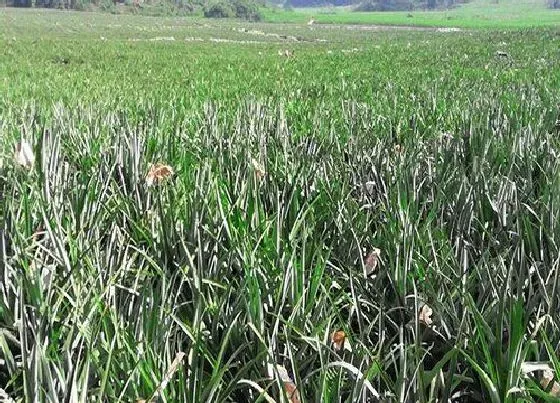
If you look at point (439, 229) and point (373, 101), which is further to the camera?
point (373, 101)

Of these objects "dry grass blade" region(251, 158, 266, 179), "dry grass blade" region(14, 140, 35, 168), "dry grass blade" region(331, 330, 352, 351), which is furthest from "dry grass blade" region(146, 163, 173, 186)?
"dry grass blade" region(331, 330, 352, 351)

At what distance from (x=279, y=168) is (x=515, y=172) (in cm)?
97

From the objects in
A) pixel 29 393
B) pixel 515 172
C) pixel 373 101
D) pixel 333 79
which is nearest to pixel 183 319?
pixel 29 393

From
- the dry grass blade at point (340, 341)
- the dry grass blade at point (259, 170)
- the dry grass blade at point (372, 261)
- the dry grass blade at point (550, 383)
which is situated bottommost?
the dry grass blade at point (550, 383)

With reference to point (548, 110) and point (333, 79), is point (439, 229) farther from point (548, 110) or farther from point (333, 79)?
point (333, 79)

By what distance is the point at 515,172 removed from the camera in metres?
2.65

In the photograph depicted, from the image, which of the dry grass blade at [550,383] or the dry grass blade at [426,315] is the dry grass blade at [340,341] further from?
the dry grass blade at [550,383]

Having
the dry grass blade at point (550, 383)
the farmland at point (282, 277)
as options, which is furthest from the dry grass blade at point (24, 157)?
the dry grass blade at point (550, 383)

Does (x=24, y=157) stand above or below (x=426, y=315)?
above

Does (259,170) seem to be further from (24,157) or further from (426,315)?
(426,315)

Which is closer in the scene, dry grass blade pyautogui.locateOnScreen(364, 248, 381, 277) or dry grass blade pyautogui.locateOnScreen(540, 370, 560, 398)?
dry grass blade pyautogui.locateOnScreen(540, 370, 560, 398)

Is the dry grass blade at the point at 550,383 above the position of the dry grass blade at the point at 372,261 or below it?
below

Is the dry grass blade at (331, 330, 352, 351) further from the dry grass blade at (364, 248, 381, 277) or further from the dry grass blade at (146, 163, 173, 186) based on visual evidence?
the dry grass blade at (146, 163, 173, 186)

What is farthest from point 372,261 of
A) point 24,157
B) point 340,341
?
point 24,157
